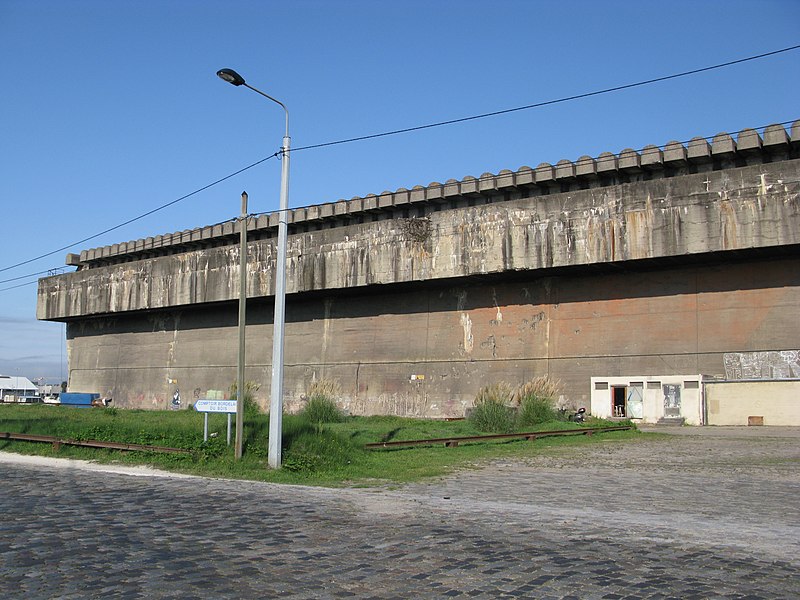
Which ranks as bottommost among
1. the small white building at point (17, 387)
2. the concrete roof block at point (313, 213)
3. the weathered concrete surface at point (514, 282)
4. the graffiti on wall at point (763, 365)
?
the small white building at point (17, 387)

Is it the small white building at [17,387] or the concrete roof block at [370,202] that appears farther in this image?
the small white building at [17,387]

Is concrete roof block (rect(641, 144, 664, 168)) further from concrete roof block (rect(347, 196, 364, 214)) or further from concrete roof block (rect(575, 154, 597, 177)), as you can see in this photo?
concrete roof block (rect(347, 196, 364, 214))

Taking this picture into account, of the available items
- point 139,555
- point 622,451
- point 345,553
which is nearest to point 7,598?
point 139,555

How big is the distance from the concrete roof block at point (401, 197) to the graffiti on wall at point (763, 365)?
18560 millimetres

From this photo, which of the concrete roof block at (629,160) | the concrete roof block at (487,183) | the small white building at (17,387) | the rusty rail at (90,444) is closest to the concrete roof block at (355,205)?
the concrete roof block at (487,183)

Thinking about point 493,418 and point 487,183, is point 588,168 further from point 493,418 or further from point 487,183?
point 493,418

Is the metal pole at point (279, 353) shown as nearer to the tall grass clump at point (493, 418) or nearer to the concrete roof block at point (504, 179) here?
the tall grass clump at point (493, 418)

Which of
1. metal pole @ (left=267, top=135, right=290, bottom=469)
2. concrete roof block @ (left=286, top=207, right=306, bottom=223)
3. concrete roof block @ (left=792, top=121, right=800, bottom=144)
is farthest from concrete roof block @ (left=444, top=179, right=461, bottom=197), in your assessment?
metal pole @ (left=267, top=135, right=290, bottom=469)

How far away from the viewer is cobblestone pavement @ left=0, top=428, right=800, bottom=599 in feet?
20.3

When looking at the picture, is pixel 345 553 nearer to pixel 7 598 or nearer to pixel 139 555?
pixel 139 555

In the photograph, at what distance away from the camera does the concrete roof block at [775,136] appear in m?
30.6

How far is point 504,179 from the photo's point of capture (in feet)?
124

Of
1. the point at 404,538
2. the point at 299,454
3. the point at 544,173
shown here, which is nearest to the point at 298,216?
the point at 544,173

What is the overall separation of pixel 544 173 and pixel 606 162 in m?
3.08
